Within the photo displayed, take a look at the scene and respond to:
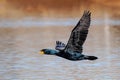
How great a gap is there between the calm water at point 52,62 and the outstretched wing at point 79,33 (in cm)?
274

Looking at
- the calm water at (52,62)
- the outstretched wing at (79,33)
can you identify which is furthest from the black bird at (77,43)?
the calm water at (52,62)

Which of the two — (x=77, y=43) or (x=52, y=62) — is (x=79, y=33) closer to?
(x=77, y=43)

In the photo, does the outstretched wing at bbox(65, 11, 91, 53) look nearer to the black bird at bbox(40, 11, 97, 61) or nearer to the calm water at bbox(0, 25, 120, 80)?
the black bird at bbox(40, 11, 97, 61)

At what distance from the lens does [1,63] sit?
70.1ft

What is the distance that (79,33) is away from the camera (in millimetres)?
14703

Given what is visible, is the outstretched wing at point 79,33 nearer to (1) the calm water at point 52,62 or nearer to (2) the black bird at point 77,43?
(2) the black bird at point 77,43

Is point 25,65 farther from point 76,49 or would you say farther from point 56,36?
point 56,36

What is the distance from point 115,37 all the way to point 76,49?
51.1 feet

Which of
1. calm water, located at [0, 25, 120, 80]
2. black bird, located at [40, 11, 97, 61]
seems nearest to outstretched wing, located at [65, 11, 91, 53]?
black bird, located at [40, 11, 97, 61]

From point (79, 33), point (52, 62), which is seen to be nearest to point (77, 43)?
point (79, 33)

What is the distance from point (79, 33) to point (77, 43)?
0.91ft

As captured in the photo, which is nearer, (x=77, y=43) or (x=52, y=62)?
(x=77, y=43)

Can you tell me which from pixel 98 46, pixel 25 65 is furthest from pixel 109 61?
pixel 98 46

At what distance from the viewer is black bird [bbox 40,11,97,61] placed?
576 inches
